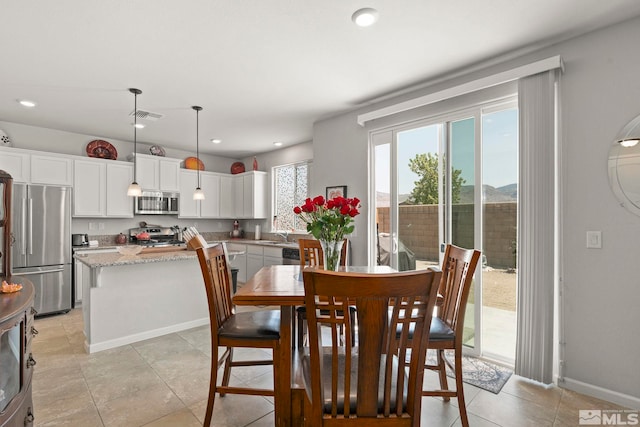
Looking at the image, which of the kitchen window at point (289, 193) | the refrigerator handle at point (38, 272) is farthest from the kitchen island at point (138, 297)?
the kitchen window at point (289, 193)

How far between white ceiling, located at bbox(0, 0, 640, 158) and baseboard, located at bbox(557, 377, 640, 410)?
8.16 feet

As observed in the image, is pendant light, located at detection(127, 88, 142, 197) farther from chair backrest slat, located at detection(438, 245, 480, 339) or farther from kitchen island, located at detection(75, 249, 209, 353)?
chair backrest slat, located at detection(438, 245, 480, 339)

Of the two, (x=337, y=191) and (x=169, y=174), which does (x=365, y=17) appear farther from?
(x=169, y=174)

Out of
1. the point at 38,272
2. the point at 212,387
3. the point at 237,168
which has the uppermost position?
the point at 237,168

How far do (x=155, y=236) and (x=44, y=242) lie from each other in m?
1.58

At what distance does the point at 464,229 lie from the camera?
118 inches

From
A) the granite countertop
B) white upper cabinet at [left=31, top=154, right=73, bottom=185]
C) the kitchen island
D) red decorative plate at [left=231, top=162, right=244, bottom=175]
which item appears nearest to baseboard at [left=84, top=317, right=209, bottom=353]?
the kitchen island

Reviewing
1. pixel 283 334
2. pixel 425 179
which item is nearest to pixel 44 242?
pixel 283 334

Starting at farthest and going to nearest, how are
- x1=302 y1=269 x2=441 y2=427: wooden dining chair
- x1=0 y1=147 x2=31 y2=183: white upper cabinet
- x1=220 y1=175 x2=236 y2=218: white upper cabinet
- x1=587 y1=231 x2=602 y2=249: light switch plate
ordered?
x1=220 y1=175 x2=236 y2=218: white upper cabinet < x1=0 y1=147 x2=31 y2=183: white upper cabinet < x1=587 y1=231 x2=602 y2=249: light switch plate < x1=302 y1=269 x2=441 y2=427: wooden dining chair

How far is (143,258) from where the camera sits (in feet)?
10.2

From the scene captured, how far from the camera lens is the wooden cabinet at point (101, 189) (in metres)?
4.66

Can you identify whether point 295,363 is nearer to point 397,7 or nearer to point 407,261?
point 407,261

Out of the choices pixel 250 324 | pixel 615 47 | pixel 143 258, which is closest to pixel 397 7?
pixel 615 47

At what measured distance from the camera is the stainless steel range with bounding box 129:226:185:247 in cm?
527
